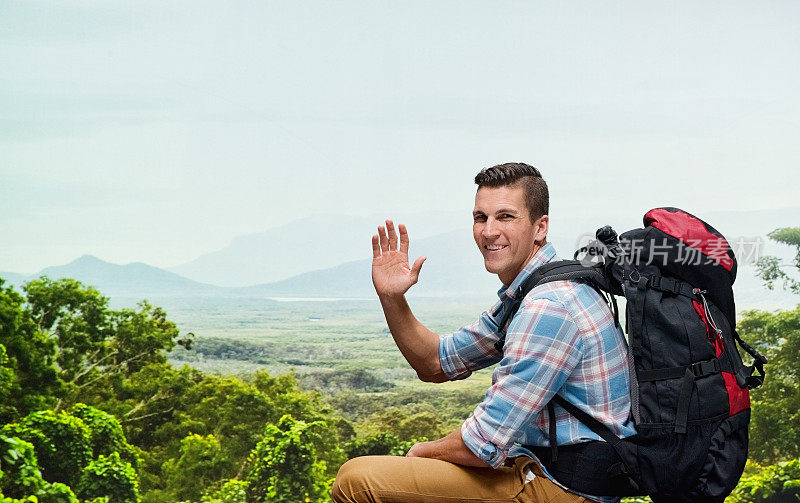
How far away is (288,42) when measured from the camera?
5.16 metres

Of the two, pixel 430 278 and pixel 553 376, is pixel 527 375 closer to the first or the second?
pixel 553 376

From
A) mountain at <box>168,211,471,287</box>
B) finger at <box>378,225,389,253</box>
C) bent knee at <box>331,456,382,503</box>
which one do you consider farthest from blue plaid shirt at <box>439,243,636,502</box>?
mountain at <box>168,211,471,287</box>

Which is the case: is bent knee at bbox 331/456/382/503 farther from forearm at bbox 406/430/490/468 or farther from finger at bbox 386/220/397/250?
finger at bbox 386/220/397/250

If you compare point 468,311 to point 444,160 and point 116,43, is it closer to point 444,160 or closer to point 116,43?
point 444,160

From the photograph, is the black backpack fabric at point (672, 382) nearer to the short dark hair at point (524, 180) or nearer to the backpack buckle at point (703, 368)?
the backpack buckle at point (703, 368)

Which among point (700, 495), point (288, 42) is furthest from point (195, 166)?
point (700, 495)

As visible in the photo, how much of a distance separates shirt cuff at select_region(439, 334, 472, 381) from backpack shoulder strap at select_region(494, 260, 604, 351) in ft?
0.87

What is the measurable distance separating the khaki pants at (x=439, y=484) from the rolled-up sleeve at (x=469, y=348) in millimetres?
398

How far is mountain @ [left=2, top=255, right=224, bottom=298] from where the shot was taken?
4965 mm

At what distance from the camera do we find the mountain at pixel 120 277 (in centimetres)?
496

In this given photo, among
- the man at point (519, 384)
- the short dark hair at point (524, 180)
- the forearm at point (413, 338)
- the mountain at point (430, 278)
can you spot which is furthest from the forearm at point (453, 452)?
the mountain at point (430, 278)

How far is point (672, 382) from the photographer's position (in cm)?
170

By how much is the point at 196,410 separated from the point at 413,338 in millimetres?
3255

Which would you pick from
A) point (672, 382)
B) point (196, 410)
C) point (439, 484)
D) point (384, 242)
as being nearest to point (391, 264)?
point (384, 242)
